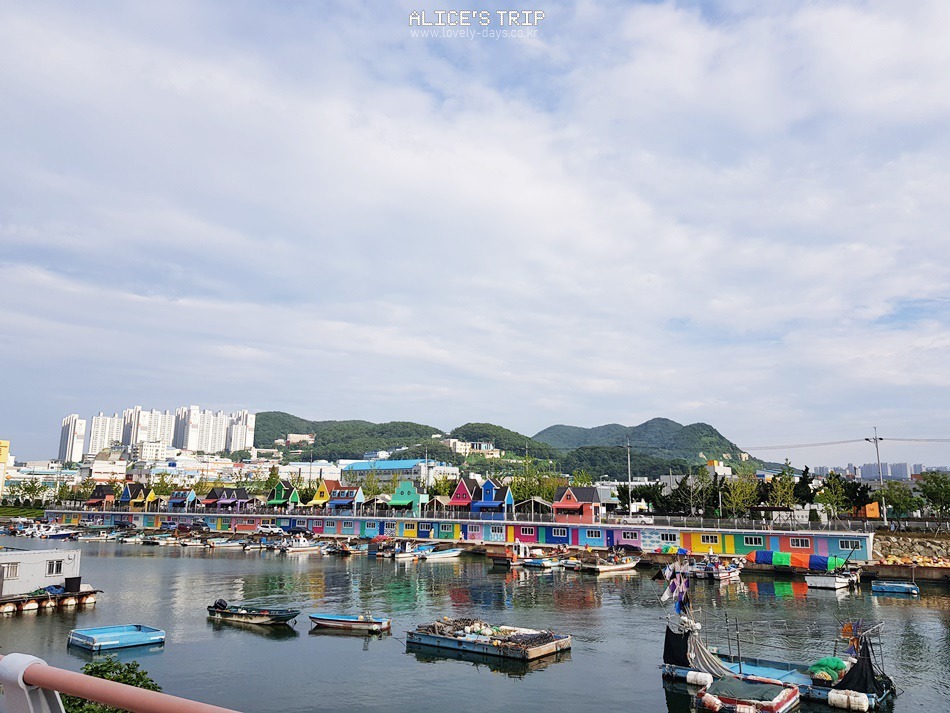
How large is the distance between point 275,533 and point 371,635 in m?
64.1

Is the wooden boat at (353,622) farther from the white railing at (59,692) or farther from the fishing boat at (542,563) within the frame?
the white railing at (59,692)

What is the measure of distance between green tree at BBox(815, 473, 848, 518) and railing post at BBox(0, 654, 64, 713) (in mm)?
86979

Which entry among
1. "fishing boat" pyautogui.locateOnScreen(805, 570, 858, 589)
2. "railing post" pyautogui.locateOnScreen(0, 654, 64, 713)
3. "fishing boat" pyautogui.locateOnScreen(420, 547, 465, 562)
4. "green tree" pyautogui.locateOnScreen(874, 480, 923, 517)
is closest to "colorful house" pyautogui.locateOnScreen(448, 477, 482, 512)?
"fishing boat" pyautogui.locateOnScreen(420, 547, 465, 562)

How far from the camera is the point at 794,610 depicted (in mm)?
45469

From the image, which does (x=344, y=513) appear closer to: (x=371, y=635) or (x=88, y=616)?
(x=88, y=616)

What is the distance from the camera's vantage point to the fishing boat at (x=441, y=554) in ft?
247

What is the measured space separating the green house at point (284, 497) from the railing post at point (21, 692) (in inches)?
4417

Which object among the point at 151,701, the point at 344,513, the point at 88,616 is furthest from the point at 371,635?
the point at 344,513

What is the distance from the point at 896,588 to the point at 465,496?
51.5 meters

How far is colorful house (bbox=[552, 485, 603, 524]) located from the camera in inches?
3204

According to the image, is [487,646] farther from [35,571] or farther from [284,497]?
[284,497]

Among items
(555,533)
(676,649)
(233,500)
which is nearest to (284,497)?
(233,500)

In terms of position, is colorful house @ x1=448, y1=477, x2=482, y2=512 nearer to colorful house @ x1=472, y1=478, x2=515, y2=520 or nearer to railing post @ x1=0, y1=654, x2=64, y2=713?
colorful house @ x1=472, y1=478, x2=515, y2=520

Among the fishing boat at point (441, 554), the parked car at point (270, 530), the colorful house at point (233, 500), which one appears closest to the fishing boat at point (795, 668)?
the fishing boat at point (441, 554)
